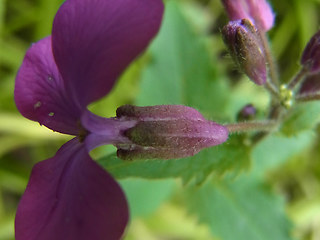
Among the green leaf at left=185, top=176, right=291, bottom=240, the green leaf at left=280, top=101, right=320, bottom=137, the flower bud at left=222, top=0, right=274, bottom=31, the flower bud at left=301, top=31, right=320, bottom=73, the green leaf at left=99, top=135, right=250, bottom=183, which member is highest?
the flower bud at left=222, top=0, right=274, bottom=31

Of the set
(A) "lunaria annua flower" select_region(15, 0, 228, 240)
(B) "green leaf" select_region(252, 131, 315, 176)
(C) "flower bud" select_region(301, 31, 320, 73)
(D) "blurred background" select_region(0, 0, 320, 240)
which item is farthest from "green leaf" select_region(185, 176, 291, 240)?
(A) "lunaria annua flower" select_region(15, 0, 228, 240)

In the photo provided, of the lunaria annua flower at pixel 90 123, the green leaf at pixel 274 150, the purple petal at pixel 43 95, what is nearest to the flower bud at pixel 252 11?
the lunaria annua flower at pixel 90 123

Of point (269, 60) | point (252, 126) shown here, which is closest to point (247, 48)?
point (269, 60)

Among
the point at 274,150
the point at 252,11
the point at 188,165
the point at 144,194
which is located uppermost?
the point at 252,11

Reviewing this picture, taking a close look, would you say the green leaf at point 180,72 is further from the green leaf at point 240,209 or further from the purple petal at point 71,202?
the purple petal at point 71,202

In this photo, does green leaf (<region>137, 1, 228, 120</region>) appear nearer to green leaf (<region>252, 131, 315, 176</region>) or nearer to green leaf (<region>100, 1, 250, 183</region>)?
green leaf (<region>100, 1, 250, 183</region>)

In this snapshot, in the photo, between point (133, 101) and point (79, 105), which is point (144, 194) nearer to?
point (133, 101)
